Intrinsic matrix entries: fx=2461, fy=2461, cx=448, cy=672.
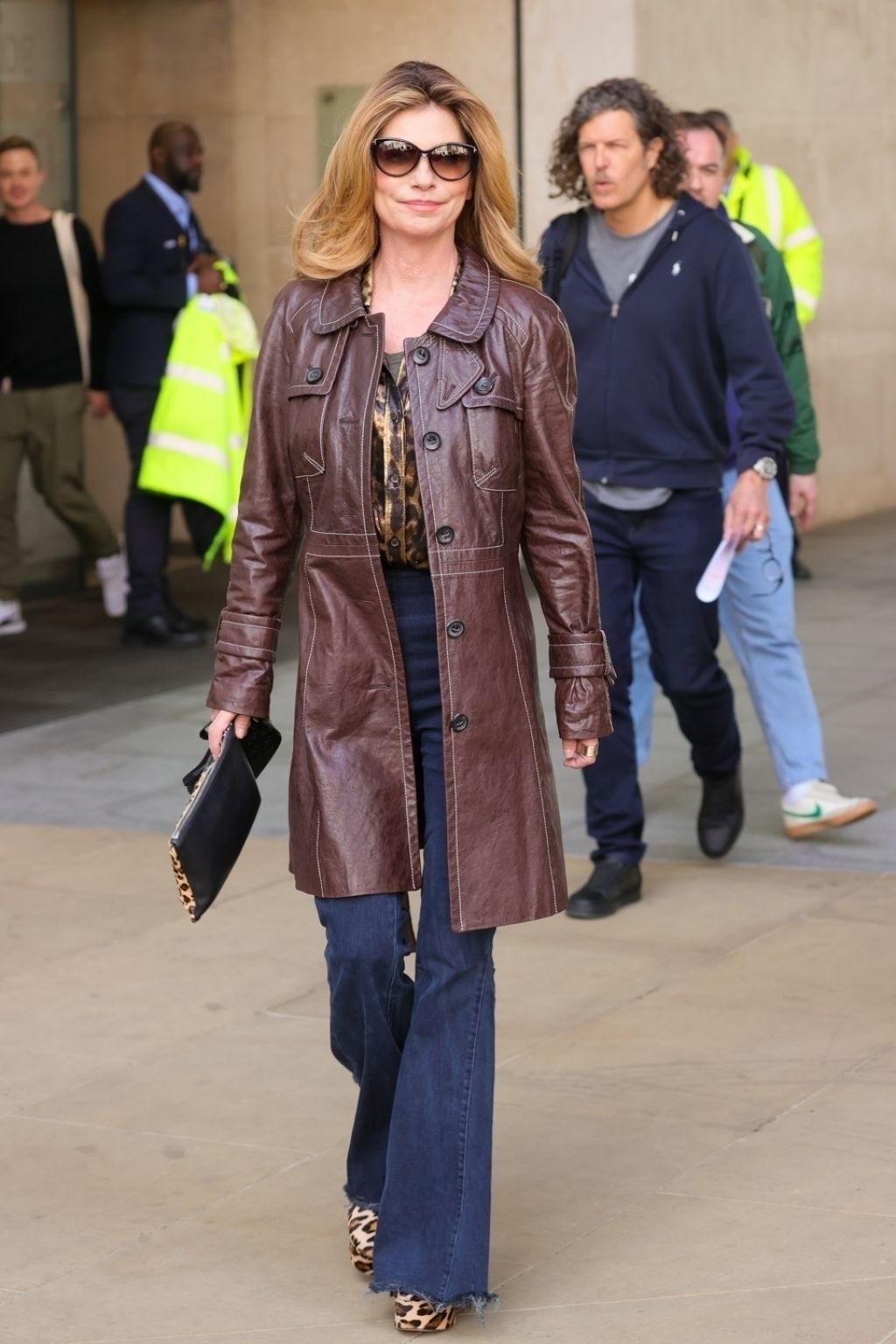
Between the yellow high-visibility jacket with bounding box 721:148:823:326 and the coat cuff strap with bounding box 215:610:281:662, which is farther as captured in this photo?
the yellow high-visibility jacket with bounding box 721:148:823:326

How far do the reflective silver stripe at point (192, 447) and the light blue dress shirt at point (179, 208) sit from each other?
24.5 inches

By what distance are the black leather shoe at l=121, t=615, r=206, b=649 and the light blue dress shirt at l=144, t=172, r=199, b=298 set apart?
1381 millimetres

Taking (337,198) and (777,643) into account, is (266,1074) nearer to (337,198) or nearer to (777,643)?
(337,198)

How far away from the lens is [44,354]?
1062 cm

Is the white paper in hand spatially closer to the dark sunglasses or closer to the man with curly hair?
the man with curly hair

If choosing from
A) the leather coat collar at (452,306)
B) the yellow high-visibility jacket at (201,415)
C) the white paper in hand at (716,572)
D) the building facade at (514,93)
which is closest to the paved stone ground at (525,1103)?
the white paper in hand at (716,572)

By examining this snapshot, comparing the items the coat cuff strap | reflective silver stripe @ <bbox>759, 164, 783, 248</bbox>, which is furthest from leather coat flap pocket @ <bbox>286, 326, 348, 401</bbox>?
reflective silver stripe @ <bbox>759, 164, 783, 248</bbox>

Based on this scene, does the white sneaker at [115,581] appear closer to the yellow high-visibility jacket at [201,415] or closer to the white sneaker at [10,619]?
the white sneaker at [10,619]

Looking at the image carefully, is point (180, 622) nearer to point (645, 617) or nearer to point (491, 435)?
point (645, 617)

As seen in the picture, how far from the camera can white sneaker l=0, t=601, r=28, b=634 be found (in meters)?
10.7

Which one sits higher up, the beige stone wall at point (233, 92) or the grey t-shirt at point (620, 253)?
the beige stone wall at point (233, 92)

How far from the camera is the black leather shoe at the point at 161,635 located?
10.4 metres

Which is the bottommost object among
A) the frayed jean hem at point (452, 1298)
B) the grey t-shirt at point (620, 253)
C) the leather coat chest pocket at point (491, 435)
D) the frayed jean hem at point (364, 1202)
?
the frayed jean hem at point (452, 1298)

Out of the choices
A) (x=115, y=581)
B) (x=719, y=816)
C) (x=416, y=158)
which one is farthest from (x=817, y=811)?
(x=115, y=581)
